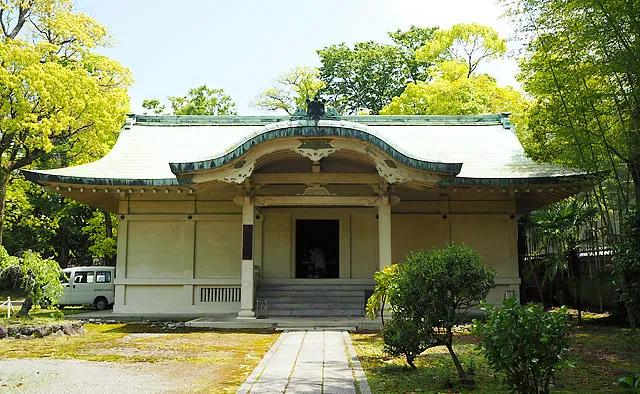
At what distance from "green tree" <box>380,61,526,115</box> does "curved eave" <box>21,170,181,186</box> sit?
15.2 meters

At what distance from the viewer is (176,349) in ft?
32.3

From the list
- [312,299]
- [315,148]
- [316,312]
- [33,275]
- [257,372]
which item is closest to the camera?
[257,372]

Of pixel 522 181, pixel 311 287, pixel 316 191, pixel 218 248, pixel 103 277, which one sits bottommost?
pixel 311 287

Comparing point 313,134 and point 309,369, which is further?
point 313,134

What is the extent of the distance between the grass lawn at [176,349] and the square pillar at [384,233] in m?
3.14

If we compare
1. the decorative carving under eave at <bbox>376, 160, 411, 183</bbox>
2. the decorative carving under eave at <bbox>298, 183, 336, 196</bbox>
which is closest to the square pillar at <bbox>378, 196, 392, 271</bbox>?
the decorative carving under eave at <bbox>376, 160, 411, 183</bbox>

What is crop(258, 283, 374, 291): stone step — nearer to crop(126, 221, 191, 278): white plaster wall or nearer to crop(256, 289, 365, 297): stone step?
crop(256, 289, 365, 297): stone step

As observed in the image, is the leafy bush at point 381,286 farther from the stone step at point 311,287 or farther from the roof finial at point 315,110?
the stone step at point 311,287

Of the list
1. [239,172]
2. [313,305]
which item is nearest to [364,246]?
[313,305]

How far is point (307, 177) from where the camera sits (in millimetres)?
13609

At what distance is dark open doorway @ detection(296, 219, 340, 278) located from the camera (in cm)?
1589

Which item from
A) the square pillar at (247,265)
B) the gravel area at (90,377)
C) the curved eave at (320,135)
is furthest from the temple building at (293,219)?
the gravel area at (90,377)

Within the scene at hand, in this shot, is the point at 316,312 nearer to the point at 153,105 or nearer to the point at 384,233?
the point at 384,233

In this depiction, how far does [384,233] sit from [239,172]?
3.70 m
